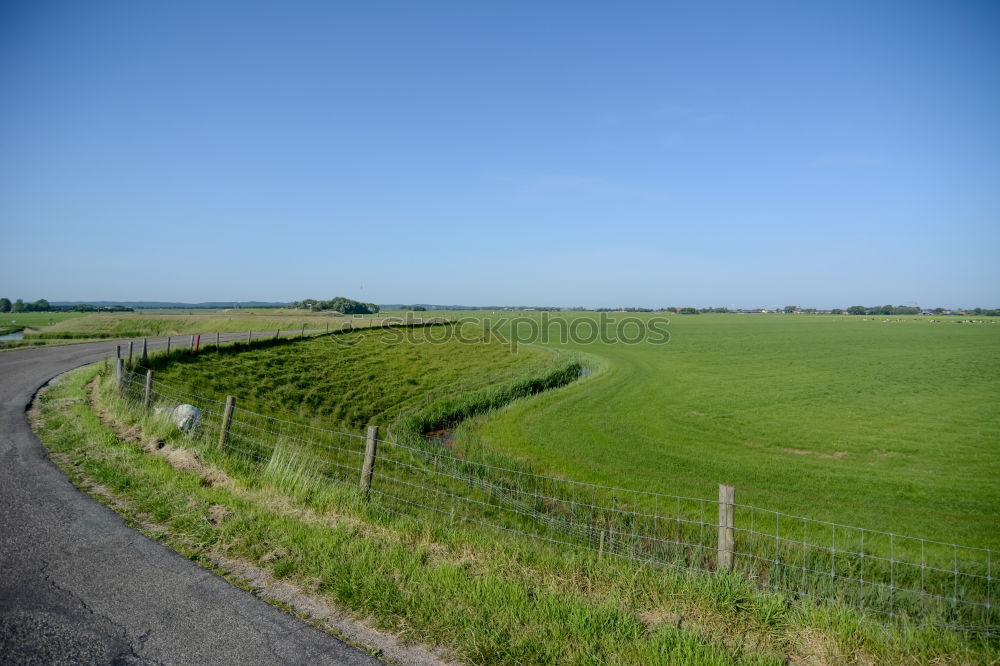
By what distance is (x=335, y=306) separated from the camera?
410ft

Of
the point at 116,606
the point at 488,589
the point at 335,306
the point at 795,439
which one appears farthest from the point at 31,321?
the point at 488,589

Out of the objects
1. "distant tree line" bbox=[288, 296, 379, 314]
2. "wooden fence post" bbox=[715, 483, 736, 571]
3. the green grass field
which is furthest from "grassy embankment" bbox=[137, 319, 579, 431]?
"distant tree line" bbox=[288, 296, 379, 314]

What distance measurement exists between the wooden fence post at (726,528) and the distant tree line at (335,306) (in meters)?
103

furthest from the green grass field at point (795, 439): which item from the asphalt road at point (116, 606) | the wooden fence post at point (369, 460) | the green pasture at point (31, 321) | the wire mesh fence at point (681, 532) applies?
the green pasture at point (31, 321)

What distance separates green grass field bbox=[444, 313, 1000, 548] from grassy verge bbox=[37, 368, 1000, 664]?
872 cm

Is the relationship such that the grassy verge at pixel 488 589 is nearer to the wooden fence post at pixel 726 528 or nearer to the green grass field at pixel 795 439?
the wooden fence post at pixel 726 528

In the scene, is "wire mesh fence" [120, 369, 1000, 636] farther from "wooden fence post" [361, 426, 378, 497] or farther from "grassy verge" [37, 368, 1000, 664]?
"grassy verge" [37, 368, 1000, 664]

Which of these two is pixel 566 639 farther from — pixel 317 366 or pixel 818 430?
pixel 317 366

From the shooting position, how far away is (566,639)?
4855 mm

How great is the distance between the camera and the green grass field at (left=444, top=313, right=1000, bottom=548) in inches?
553

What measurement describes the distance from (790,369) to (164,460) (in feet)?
145

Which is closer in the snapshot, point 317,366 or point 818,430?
point 818,430

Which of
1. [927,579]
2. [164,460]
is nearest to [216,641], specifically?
[164,460]

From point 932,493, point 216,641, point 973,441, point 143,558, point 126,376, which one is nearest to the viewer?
point 216,641
